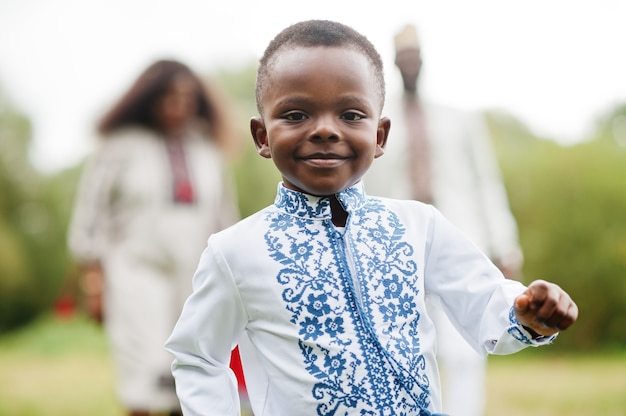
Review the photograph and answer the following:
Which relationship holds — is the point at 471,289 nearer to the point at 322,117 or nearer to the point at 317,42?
the point at 322,117

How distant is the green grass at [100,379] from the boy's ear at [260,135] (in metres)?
4.38

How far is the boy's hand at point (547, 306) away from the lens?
166cm

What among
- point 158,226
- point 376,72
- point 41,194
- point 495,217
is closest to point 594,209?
point 495,217

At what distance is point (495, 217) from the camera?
4555 millimetres

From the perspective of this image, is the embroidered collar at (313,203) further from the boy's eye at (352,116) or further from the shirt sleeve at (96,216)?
the shirt sleeve at (96,216)

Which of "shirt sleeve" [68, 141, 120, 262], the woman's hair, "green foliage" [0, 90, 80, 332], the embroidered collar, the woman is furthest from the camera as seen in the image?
"green foliage" [0, 90, 80, 332]

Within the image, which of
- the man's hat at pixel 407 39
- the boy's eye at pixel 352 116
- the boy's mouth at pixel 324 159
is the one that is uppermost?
the man's hat at pixel 407 39

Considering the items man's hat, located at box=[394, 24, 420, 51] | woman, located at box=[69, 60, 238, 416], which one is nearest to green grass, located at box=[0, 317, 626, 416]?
woman, located at box=[69, 60, 238, 416]

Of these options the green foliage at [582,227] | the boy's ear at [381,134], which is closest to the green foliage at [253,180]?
the green foliage at [582,227]

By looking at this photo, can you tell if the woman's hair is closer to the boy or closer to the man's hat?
the man's hat

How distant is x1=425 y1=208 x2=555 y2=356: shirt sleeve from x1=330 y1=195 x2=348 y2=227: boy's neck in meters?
0.20

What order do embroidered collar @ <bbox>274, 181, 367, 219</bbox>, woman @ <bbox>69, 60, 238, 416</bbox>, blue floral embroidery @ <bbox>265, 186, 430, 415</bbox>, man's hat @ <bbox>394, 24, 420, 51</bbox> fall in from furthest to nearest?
woman @ <bbox>69, 60, 238, 416</bbox>
man's hat @ <bbox>394, 24, 420, 51</bbox>
embroidered collar @ <bbox>274, 181, 367, 219</bbox>
blue floral embroidery @ <bbox>265, 186, 430, 415</bbox>

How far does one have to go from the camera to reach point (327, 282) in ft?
6.26

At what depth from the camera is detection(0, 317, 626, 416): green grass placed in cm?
627
